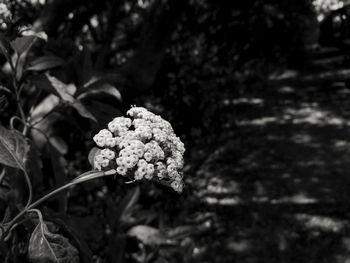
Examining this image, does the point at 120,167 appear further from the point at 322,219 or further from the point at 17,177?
the point at 322,219

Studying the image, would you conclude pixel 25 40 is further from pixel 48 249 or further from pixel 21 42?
pixel 48 249

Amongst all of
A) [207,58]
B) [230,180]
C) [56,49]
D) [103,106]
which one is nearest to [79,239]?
[103,106]

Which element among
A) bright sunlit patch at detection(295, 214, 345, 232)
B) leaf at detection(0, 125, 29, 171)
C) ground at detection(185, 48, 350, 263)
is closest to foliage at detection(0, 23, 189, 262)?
leaf at detection(0, 125, 29, 171)

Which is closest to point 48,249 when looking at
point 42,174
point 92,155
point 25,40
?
point 92,155

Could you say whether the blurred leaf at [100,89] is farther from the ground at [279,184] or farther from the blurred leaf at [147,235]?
Answer: the ground at [279,184]

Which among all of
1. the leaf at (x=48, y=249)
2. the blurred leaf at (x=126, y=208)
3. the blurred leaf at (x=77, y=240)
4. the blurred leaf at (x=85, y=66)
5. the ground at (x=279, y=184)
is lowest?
the ground at (x=279, y=184)

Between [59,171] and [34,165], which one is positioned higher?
[34,165]

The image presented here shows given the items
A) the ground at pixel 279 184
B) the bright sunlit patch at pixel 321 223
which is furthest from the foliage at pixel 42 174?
the bright sunlit patch at pixel 321 223
